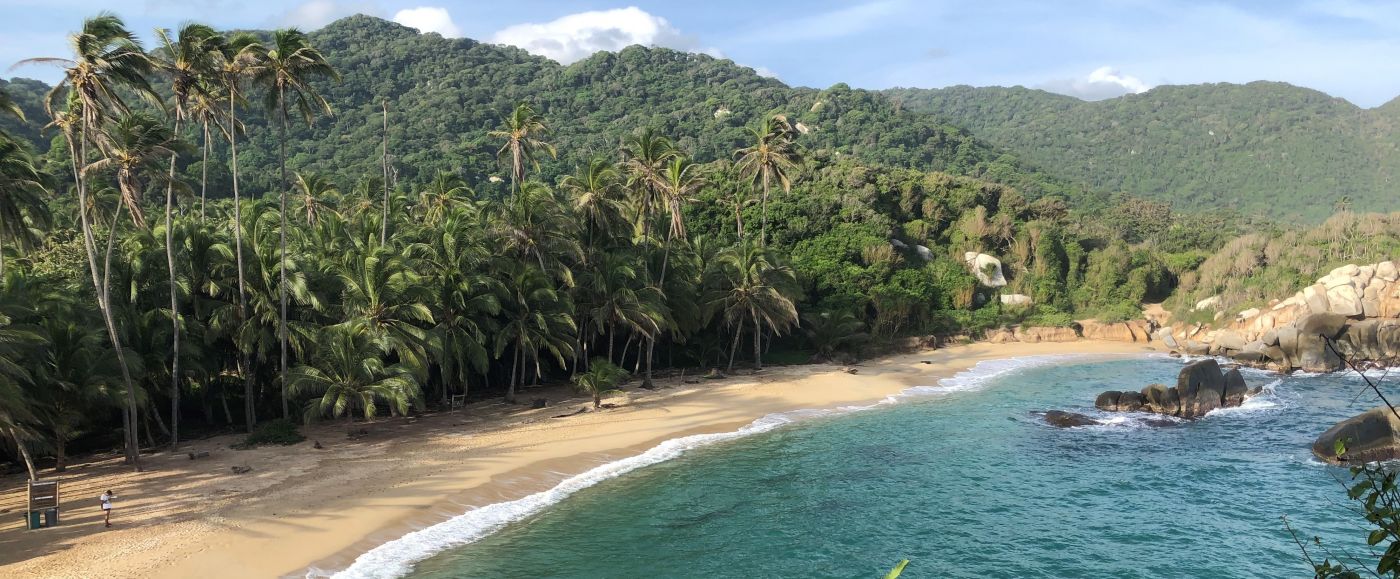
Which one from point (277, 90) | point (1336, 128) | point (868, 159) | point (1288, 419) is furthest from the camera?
point (1336, 128)

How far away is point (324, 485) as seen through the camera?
934 inches

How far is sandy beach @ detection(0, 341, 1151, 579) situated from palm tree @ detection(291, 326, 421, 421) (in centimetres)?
178

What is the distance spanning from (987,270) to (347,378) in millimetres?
53355

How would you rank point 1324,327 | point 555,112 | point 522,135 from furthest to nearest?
point 555,112 < point 1324,327 < point 522,135

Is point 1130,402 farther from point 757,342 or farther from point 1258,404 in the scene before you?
point 757,342

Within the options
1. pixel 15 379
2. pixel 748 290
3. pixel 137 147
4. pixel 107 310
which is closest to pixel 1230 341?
pixel 748 290

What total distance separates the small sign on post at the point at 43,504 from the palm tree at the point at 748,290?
3038 centimetres

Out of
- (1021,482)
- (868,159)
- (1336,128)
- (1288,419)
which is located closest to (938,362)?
(1288,419)

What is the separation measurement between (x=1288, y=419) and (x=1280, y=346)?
17200 millimetres

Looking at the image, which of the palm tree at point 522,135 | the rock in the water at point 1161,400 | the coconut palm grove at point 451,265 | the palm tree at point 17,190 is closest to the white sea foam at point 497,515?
the coconut palm grove at point 451,265

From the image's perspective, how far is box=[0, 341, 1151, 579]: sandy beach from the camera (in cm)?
1862

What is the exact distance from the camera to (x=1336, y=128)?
188000 millimetres

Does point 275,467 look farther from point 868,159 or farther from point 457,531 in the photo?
point 868,159

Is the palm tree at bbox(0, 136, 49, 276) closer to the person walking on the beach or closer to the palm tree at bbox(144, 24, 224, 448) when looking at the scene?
the palm tree at bbox(144, 24, 224, 448)
